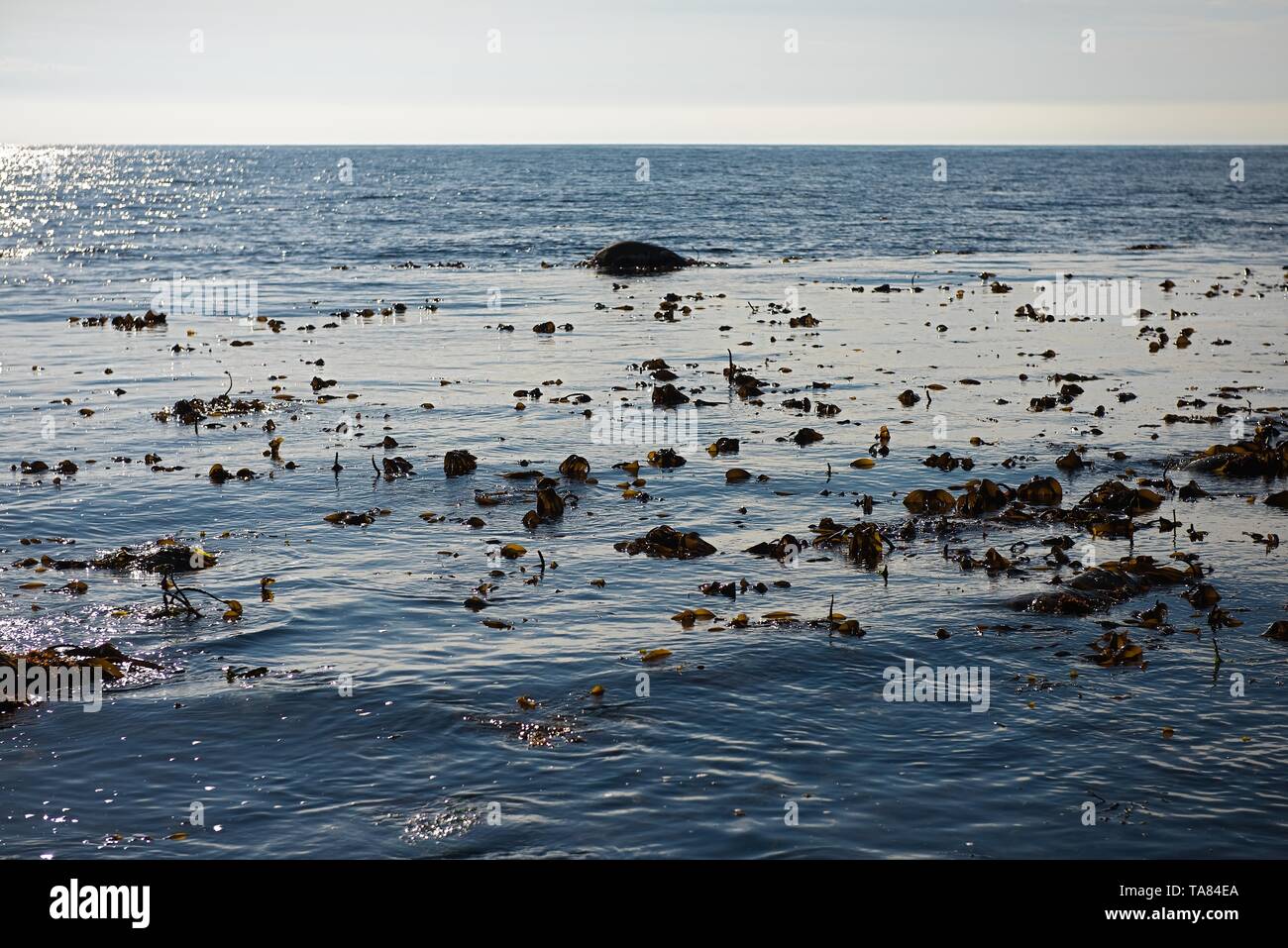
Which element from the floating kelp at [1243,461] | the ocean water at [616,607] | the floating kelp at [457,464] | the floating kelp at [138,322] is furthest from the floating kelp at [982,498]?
the floating kelp at [138,322]

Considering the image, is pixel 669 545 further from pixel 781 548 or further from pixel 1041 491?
pixel 1041 491

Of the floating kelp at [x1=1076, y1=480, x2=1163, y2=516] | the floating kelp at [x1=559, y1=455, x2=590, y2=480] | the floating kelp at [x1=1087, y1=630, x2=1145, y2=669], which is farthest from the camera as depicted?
the floating kelp at [x1=559, y1=455, x2=590, y2=480]

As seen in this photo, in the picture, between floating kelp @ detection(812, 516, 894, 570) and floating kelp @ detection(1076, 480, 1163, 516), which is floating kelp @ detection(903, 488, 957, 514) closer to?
floating kelp @ detection(812, 516, 894, 570)

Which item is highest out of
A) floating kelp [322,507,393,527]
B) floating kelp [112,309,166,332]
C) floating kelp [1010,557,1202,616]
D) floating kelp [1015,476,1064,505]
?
floating kelp [112,309,166,332]

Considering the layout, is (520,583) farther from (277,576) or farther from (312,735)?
(312,735)

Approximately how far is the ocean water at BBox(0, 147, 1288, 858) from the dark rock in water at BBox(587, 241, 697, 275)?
15622 mm

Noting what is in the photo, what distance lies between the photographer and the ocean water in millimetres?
8688

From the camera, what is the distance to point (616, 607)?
13.2m

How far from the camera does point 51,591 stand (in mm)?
13586

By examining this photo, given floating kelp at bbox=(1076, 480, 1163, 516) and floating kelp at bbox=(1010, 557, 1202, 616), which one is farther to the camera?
floating kelp at bbox=(1076, 480, 1163, 516)

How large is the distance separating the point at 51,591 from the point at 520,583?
553cm

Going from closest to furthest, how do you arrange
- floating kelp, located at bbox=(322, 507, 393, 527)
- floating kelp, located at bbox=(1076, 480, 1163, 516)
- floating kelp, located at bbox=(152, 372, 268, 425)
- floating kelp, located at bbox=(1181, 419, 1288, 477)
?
floating kelp, located at bbox=(1076, 480, 1163, 516) → floating kelp, located at bbox=(322, 507, 393, 527) → floating kelp, located at bbox=(1181, 419, 1288, 477) → floating kelp, located at bbox=(152, 372, 268, 425)

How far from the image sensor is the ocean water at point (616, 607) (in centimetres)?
869

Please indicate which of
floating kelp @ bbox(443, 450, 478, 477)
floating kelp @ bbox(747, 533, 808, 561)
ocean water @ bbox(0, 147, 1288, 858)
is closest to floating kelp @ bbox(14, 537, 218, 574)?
ocean water @ bbox(0, 147, 1288, 858)
